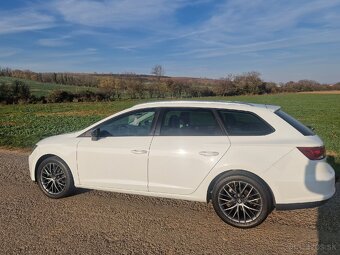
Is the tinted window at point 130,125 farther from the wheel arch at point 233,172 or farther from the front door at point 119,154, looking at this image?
the wheel arch at point 233,172

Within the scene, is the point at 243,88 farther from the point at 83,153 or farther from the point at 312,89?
the point at 83,153

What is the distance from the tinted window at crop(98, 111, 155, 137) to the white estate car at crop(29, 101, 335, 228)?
0.6 inches

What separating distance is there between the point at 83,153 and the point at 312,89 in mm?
106903

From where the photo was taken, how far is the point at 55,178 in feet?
16.6

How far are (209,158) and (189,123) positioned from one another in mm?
576

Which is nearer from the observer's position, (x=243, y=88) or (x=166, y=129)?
(x=166, y=129)

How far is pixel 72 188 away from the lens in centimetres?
502

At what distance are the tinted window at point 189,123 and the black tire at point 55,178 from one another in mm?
1700

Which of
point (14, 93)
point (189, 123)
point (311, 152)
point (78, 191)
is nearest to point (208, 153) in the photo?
point (189, 123)

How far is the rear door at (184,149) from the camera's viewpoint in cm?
414

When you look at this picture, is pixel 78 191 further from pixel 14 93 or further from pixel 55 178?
pixel 14 93

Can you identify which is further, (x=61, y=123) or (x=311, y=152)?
(x=61, y=123)

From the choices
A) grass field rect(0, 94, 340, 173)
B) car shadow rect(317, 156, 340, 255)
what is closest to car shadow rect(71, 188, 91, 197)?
car shadow rect(317, 156, 340, 255)

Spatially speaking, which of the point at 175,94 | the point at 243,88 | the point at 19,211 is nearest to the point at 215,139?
the point at 19,211
